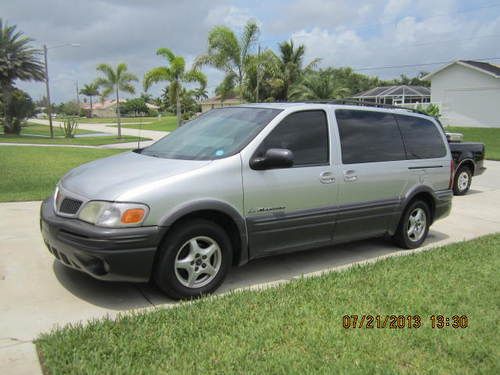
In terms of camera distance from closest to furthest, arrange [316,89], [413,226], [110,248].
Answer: [110,248] → [413,226] → [316,89]

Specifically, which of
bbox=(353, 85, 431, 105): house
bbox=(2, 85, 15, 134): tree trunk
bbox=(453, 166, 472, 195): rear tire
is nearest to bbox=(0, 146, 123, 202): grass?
bbox=(453, 166, 472, 195): rear tire

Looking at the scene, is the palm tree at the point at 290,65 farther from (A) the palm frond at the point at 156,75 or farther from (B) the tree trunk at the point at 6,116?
(B) the tree trunk at the point at 6,116

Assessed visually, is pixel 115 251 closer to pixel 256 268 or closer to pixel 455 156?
pixel 256 268

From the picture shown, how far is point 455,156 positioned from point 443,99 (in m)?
30.3

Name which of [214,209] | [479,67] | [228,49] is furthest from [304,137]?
[479,67]

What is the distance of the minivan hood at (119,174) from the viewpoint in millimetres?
4082

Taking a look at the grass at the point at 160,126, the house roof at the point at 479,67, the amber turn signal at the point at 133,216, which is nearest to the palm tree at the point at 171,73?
the grass at the point at 160,126

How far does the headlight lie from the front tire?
0.33 metres

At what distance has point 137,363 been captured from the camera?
311 cm

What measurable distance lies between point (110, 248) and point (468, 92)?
37774 millimetres

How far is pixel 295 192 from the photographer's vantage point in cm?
486

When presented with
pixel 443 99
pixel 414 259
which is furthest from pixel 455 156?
pixel 443 99

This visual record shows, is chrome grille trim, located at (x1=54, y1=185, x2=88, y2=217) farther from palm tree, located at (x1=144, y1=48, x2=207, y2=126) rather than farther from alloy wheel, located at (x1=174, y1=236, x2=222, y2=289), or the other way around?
palm tree, located at (x1=144, y1=48, x2=207, y2=126)

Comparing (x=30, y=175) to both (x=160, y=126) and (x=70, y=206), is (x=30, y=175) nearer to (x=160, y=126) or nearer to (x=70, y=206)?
(x=70, y=206)
